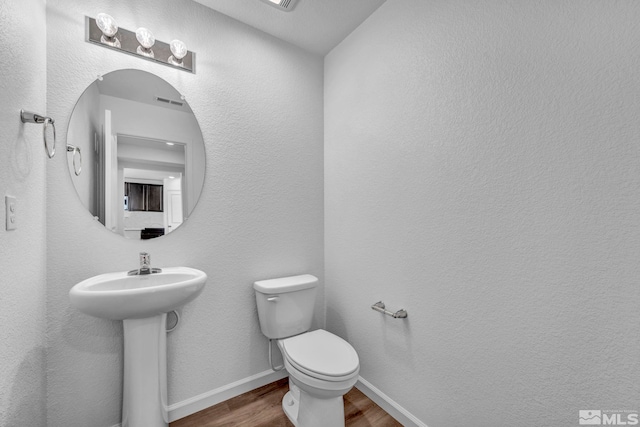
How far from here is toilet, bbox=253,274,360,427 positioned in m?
1.26

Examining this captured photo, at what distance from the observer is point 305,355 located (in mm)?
1383

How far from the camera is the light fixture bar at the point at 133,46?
1.33 meters

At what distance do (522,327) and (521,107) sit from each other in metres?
0.86

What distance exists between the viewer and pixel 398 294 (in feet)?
5.02

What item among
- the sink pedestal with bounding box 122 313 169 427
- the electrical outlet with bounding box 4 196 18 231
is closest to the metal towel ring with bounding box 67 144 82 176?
the electrical outlet with bounding box 4 196 18 231

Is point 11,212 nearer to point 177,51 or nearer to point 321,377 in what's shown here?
point 177,51

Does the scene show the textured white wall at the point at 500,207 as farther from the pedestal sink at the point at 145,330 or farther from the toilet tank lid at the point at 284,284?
the pedestal sink at the point at 145,330

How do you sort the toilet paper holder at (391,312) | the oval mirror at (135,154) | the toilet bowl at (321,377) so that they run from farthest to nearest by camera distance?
the toilet paper holder at (391,312) → the oval mirror at (135,154) → the toilet bowl at (321,377)

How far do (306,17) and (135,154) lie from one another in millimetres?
1348

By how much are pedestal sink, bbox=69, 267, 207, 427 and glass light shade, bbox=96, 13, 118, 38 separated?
47.7 inches

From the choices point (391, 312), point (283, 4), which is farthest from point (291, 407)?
point (283, 4)

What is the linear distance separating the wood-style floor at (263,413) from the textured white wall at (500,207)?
0.15 m

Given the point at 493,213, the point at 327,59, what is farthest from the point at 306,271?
the point at 327,59

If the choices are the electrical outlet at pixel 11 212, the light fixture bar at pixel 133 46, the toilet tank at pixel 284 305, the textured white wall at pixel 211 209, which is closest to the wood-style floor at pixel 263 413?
the textured white wall at pixel 211 209
